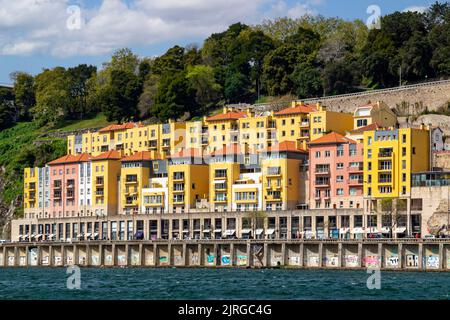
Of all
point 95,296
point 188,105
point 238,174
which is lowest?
point 95,296

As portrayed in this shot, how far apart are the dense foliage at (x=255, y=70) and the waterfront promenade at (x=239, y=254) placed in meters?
37.0

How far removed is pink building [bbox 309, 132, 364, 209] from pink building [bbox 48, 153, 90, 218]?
1520 inches

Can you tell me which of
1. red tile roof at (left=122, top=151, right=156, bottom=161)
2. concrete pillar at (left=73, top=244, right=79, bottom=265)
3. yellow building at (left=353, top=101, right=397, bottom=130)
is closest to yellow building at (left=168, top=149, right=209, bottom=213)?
red tile roof at (left=122, top=151, right=156, bottom=161)

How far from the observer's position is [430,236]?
103375mm

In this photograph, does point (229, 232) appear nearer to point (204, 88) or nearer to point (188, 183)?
point (188, 183)

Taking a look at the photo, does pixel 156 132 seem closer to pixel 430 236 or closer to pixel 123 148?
pixel 123 148

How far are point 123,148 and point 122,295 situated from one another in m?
84.7

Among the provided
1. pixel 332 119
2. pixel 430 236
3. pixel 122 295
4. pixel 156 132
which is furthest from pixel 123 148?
pixel 122 295

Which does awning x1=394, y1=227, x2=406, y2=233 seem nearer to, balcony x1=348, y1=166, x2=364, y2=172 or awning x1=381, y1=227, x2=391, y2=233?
awning x1=381, y1=227, x2=391, y2=233

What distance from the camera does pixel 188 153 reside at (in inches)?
5290

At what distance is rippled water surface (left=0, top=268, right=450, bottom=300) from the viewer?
67062mm

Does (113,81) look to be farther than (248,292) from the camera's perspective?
Yes

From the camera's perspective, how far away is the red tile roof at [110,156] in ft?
468

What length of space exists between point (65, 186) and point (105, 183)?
321 inches
